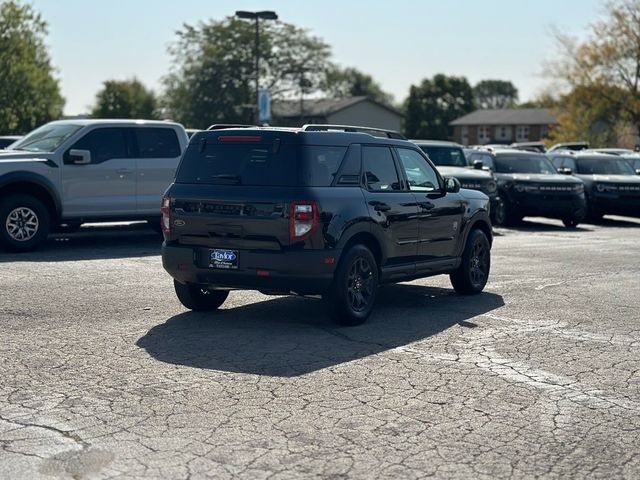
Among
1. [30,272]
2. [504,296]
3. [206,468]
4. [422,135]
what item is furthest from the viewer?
[422,135]

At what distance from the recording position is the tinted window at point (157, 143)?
1698cm

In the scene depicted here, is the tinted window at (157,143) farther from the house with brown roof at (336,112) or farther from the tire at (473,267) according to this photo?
the house with brown roof at (336,112)

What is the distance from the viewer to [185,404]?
22.2 feet

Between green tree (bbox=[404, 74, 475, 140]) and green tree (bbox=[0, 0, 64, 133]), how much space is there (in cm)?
5676

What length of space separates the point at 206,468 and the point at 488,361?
3351 mm

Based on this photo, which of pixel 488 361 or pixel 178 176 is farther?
pixel 178 176

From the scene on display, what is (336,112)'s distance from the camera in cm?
9675

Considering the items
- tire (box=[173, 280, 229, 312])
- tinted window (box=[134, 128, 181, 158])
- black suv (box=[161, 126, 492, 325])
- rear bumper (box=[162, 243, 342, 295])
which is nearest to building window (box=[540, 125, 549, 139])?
tinted window (box=[134, 128, 181, 158])

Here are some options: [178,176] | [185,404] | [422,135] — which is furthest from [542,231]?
[422,135]

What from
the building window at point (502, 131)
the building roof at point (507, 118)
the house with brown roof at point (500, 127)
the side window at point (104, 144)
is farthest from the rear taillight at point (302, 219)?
the building window at point (502, 131)

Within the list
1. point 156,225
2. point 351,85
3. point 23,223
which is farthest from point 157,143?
point 351,85

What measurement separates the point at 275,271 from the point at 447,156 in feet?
52.6

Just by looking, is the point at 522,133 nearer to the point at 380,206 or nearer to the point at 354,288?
the point at 380,206

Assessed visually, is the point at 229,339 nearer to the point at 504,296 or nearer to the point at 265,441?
Result: the point at 265,441
